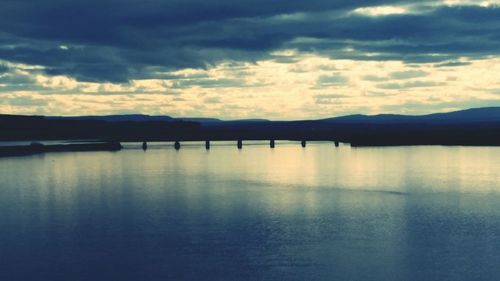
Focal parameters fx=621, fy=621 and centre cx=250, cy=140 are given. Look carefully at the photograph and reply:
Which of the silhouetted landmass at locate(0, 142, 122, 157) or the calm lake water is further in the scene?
Answer: the silhouetted landmass at locate(0, 142, 122, 157)

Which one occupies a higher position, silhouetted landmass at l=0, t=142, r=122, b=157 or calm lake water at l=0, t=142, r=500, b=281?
silhouetted landmass at l=0, t=142, r=122, b=157

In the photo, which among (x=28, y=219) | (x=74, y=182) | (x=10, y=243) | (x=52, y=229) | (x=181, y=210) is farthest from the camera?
(x=74, y=182)

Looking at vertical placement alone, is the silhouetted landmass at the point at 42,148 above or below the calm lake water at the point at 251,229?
above

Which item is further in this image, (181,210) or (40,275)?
(181,210)

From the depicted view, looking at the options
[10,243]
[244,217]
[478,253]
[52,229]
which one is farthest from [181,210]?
[478,253]

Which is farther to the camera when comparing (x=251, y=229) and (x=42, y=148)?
(x=42, y=148)

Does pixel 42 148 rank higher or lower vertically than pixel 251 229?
higher

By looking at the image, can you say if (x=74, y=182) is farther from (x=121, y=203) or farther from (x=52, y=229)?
(x=52, y=229)

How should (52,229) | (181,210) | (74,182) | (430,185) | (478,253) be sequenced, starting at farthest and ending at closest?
(74,182), (430,185), (181,210), (52,229), (478,253)
